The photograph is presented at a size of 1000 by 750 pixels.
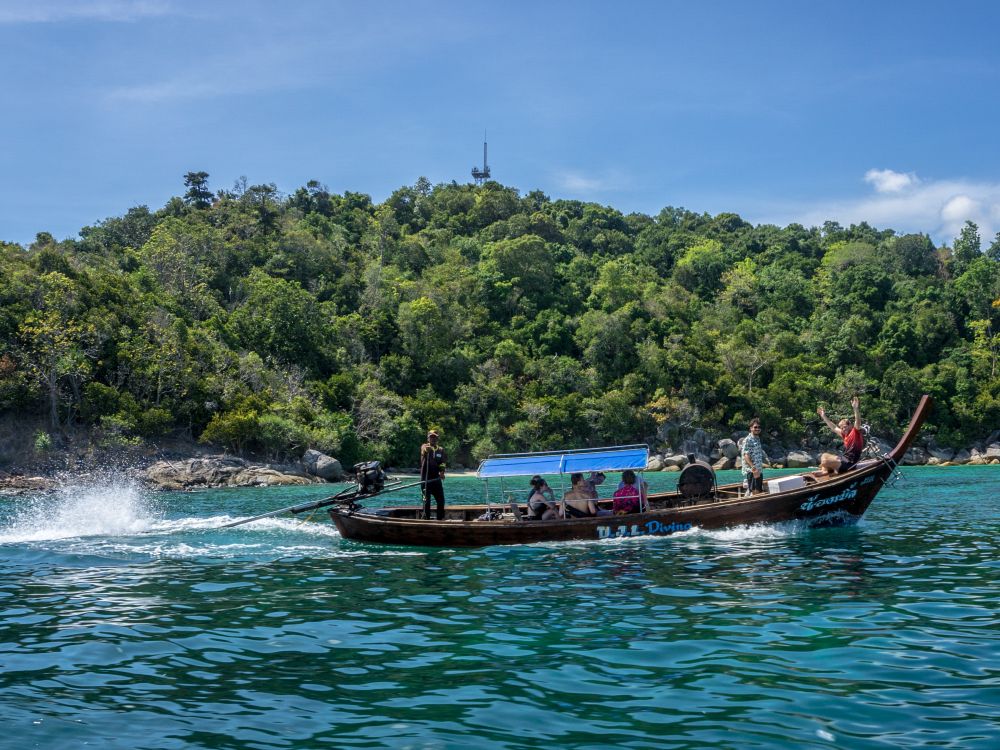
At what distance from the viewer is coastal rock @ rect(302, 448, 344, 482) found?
156 feet

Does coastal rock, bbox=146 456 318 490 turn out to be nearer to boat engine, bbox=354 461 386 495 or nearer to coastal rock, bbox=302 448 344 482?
coastal rock, bbox=302 448 344 482

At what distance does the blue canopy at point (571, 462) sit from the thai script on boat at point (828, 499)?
3.65 m

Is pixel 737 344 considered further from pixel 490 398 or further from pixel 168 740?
pixel 168 740

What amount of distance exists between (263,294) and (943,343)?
61024 millimetres

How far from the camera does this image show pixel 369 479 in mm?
19562

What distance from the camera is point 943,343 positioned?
250ft

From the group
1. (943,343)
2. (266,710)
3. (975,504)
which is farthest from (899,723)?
(943,343)

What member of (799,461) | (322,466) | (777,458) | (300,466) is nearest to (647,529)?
(322,466)

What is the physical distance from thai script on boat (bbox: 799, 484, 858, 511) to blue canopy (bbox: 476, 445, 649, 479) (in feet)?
12.0

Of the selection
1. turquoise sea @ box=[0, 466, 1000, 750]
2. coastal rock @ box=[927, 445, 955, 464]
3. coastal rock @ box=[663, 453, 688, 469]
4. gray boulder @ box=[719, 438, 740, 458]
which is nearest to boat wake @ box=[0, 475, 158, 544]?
turquoise sea @ box=[0, 466, 1000, 750]

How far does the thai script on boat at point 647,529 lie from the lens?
57.4 ft

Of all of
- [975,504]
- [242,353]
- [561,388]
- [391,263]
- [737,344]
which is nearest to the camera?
[975,504]

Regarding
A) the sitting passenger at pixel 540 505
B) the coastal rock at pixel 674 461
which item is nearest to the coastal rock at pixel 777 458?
the coastal rock at pixel 674 461

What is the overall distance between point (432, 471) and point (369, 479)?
168cm
